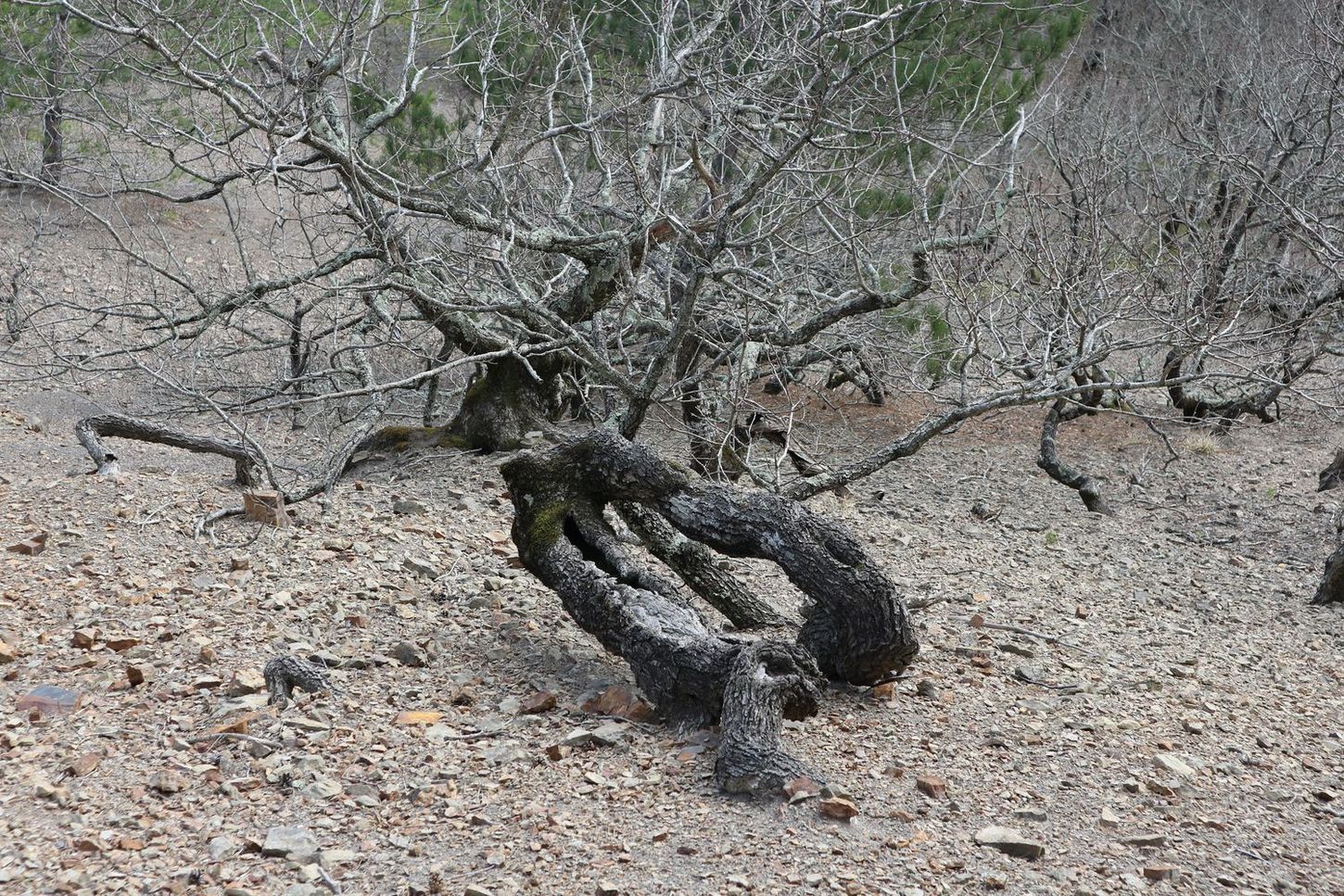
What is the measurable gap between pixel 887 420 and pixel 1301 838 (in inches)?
273

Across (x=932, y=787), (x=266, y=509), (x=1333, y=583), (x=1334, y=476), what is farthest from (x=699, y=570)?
(x=1334, y=476)

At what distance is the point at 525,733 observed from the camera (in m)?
3.38

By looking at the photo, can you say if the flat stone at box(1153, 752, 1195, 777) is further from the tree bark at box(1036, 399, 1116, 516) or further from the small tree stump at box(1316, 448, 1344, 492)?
the small tree stump at box(1316, 448, 1344, 492)

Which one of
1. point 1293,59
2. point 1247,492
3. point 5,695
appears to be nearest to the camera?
point 5,695

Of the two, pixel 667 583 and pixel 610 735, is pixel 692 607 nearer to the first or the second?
pixel 667 583

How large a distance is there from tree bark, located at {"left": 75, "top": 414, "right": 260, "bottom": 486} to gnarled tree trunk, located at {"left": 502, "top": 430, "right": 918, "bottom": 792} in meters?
1.94

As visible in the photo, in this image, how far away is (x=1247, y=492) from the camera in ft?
25.7

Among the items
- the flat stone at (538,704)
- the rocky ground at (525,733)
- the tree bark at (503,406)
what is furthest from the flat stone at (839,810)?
the tree bark at (503,406)

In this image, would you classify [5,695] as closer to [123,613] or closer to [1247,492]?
[123,613]

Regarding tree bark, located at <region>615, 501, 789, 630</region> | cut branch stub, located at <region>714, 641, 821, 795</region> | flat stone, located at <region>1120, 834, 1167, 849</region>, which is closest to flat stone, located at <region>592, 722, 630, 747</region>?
cut branch stub, located at <region>714, 641, 821, 795</region>

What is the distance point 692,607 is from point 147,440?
3.06 metres

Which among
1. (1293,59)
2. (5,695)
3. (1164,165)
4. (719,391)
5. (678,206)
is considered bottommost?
(5,695)

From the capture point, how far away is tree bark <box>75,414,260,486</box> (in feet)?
17.7

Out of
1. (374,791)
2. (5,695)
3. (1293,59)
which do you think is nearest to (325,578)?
(5,695)
